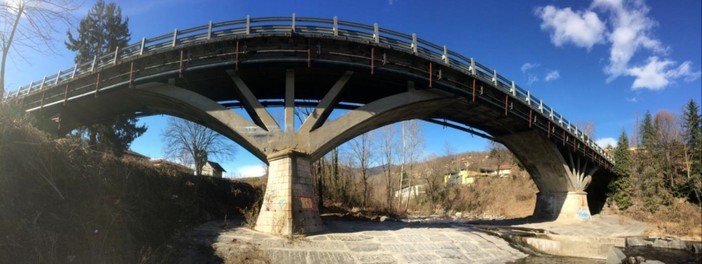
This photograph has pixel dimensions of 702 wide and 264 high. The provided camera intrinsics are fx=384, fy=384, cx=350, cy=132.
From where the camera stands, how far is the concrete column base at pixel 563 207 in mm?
33844

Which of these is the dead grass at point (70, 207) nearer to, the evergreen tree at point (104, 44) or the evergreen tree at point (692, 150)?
the evergreen tree at point (104, 44)

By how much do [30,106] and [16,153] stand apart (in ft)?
51.1

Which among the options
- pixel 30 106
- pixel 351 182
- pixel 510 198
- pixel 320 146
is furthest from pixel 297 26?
pixel 510 198

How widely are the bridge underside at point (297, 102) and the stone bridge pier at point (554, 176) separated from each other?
13.0 feet

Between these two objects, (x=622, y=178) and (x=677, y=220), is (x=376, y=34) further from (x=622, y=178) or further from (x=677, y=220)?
(x=622, y=178)

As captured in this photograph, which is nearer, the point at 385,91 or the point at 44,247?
the point at 44,247

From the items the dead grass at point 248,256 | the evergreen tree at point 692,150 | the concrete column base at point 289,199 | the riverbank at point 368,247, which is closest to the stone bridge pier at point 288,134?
the concrete column base at point 289,199

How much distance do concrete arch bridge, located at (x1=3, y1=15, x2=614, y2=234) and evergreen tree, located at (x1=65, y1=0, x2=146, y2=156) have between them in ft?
26.3

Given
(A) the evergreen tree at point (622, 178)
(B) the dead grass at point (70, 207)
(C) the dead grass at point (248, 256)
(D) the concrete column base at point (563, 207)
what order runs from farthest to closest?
(A) the evergreen tree at point (622, 178)
(D) the concrete column base at point (563, 207)
(C) the dead grass at point (248, 256)
(B) the dead grass at point (70, 207)

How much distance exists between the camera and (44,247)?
337 inches

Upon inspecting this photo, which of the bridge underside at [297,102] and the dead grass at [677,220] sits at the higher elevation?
the bridge underside at [297,102]

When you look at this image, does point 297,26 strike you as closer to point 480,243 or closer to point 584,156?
point 480,243

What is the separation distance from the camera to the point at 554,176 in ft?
116

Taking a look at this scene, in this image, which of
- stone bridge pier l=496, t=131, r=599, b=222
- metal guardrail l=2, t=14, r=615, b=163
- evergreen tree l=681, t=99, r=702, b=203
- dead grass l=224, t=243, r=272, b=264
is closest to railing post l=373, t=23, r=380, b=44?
metal guardrail l=2, t=14, r=615, b=163
